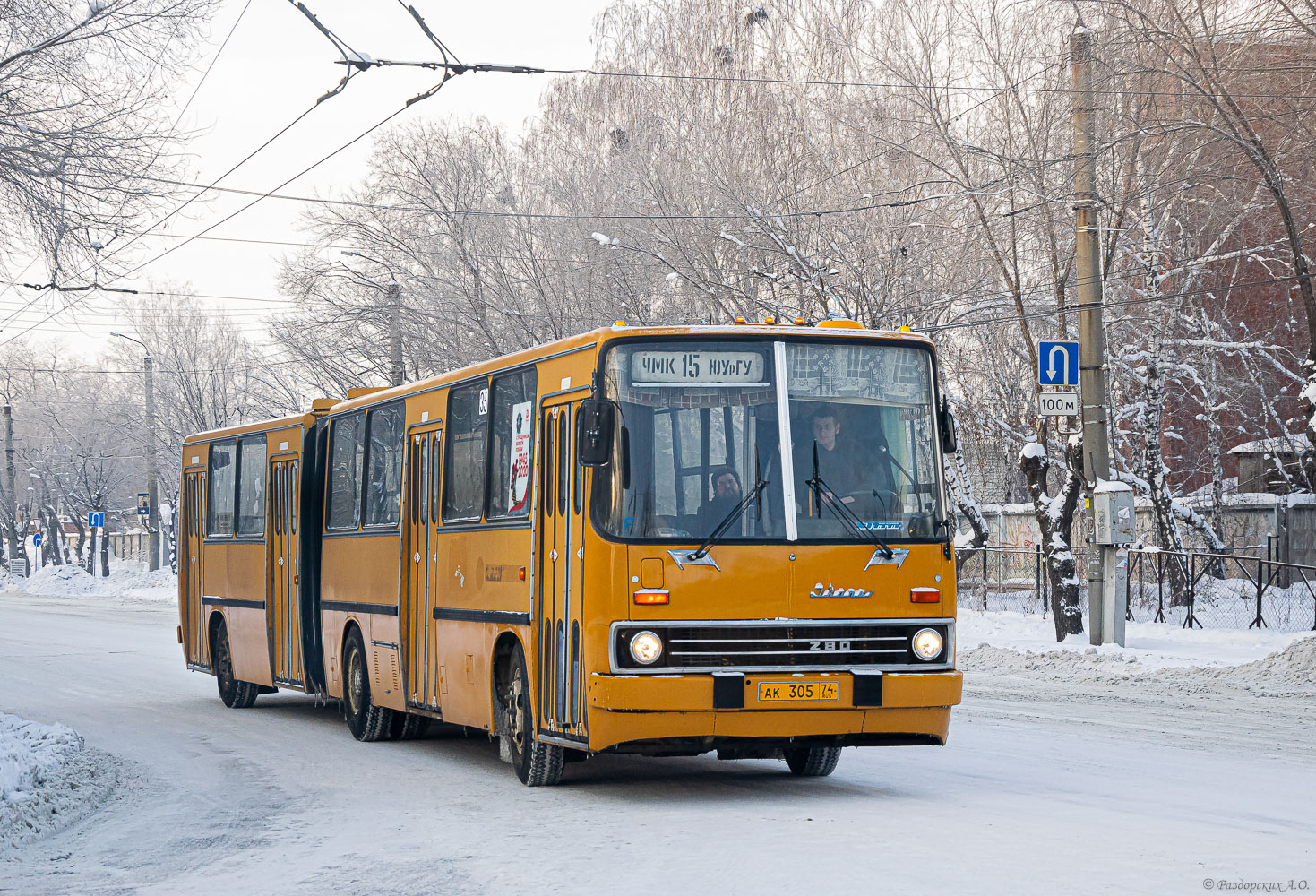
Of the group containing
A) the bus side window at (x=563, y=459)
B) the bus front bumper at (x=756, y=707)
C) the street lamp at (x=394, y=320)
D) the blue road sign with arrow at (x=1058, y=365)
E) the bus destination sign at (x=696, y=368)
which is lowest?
the bus front bumper at (x=756, y=707)

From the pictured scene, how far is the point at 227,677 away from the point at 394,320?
18.6m

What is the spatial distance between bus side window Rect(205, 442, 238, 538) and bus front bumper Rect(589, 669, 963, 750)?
33.8ft

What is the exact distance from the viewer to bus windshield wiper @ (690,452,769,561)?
10250 mm

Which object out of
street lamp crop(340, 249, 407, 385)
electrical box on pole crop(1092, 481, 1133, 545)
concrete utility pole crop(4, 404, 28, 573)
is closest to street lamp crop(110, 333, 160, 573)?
concrete utility pole crop(4, 404, 28, 573)

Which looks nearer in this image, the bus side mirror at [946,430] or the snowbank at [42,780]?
the snowbank at [42,780]

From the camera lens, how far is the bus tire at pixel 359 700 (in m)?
15.2

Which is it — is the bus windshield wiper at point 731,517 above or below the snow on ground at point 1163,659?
above

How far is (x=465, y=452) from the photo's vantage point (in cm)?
1305

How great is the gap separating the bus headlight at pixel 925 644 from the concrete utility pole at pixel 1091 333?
1206cm

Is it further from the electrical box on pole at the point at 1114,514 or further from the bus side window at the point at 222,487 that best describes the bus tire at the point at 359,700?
the electrical box on pole at the point at 1114,514

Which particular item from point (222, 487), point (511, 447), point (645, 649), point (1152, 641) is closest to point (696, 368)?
point (645, 649)

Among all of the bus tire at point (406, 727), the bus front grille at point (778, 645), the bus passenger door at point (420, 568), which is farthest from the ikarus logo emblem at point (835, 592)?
the bus tire at point (406, 727)

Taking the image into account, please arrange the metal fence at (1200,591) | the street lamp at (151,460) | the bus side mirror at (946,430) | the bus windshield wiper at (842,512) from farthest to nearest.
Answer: the street lamp at (151,460) → the metal fence at (1200,591) → the bus side mirror at (946,430) → the bus windshield wiper at (842,512)

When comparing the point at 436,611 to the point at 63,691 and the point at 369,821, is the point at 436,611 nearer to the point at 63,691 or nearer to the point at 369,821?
the point at 369,821
